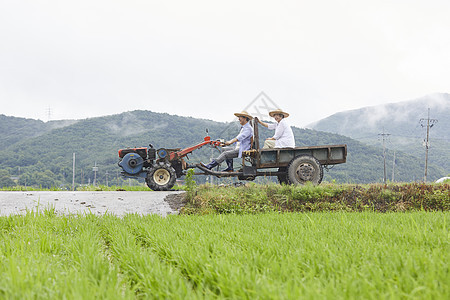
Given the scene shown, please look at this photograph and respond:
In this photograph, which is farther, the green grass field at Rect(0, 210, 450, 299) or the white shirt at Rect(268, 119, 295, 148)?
the white shirt at Rect(268, 119, 295, 148)

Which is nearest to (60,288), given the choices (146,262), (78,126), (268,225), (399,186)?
(146,262)

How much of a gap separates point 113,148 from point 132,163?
6142cm

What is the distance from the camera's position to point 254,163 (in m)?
7.98

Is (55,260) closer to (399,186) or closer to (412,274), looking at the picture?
(412,274)

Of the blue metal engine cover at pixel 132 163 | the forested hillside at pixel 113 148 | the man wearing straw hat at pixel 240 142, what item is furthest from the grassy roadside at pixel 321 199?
the forested hillside at pixel 113 148

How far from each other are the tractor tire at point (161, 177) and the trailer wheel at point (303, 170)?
3.04 meters

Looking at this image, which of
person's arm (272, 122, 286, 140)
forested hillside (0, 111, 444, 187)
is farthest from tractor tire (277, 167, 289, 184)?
forested hillside (0, 111, 444, 187)

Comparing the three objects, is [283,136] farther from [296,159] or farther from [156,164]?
[156,164]

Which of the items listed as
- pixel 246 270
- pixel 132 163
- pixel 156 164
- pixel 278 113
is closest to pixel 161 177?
pixel 156 164

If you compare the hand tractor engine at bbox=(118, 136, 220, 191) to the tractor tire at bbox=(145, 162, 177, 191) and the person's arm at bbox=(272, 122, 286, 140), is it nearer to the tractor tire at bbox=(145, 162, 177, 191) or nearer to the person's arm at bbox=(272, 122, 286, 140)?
the tractor tire at bbox=(145, 162, 177, 191)

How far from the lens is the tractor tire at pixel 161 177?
8711 millimetres

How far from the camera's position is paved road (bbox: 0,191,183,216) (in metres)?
6.45

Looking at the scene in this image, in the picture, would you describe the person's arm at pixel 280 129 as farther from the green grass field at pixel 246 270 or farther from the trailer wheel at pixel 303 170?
the green grass field at pixel 246 270

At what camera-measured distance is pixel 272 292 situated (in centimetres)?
149
